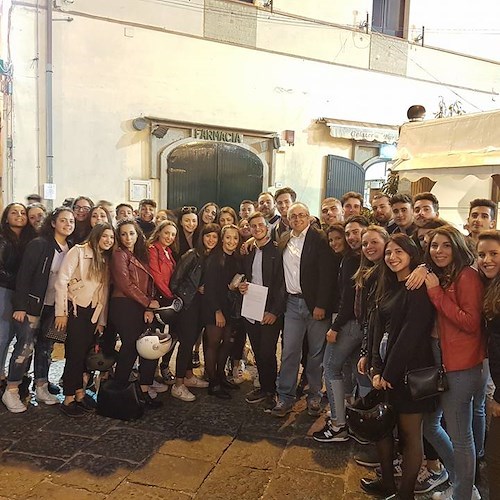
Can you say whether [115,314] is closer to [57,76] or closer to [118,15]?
[57,76]

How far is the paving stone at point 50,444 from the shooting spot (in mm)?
3596

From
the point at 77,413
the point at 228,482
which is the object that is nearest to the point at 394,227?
the point at 228,482

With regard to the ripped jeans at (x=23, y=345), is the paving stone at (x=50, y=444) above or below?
below

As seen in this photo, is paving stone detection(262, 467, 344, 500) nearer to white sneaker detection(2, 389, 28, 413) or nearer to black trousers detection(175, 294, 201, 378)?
black trousers detection(175, 294, 201, 378)

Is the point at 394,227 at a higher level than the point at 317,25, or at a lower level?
lower

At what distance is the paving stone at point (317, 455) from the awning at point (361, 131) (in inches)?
314

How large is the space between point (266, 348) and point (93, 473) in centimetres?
176

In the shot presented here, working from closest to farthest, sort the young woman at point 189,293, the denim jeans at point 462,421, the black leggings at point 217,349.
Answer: the denim jeans at point 462,421, the young woman at point 189,293, the black leggings at point 217,349

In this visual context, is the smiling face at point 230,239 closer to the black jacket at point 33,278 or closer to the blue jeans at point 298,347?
the blue jeans at point 298,347

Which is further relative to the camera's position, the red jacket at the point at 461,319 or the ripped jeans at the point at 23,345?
the ripped jeans at the point at 23,345

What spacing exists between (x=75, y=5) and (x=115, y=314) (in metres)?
6.66

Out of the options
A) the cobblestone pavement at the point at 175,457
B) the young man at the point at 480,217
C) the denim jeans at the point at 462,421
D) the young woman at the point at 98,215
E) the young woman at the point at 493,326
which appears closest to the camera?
the young woman at the point at 493,326

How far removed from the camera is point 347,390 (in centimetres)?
413

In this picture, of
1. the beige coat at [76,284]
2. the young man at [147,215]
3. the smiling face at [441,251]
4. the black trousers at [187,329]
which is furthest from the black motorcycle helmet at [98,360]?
the smiling face at [441,251]
